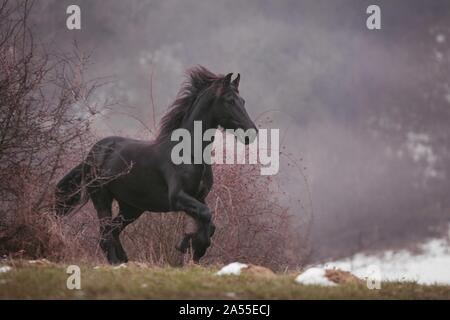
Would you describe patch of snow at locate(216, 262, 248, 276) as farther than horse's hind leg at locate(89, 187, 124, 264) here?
No

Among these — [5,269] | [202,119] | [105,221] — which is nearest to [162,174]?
[202,119]

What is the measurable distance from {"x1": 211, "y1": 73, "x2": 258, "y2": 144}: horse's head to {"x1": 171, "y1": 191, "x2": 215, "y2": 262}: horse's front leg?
117 centimetres

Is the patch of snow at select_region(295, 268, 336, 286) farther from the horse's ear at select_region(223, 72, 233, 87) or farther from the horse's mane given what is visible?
the horse's mane

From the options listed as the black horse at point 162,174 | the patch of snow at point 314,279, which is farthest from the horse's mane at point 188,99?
the patch of snow at point 314,279

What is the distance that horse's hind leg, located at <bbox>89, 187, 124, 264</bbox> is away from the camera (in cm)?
1054

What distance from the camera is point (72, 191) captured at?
10.8m

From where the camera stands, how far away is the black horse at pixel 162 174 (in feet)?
31.2

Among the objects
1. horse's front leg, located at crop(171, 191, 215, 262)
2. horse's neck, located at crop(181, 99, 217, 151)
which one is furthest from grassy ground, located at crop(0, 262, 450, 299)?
horse's neck, located at crop(181, 99, 217, 151)

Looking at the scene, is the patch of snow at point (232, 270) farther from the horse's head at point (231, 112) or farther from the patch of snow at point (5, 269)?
the horse's head at point (231, 112)

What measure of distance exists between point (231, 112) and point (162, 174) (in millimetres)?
1430

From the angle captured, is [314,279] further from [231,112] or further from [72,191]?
[72,191]

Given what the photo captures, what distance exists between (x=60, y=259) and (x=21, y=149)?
70.2 inches
